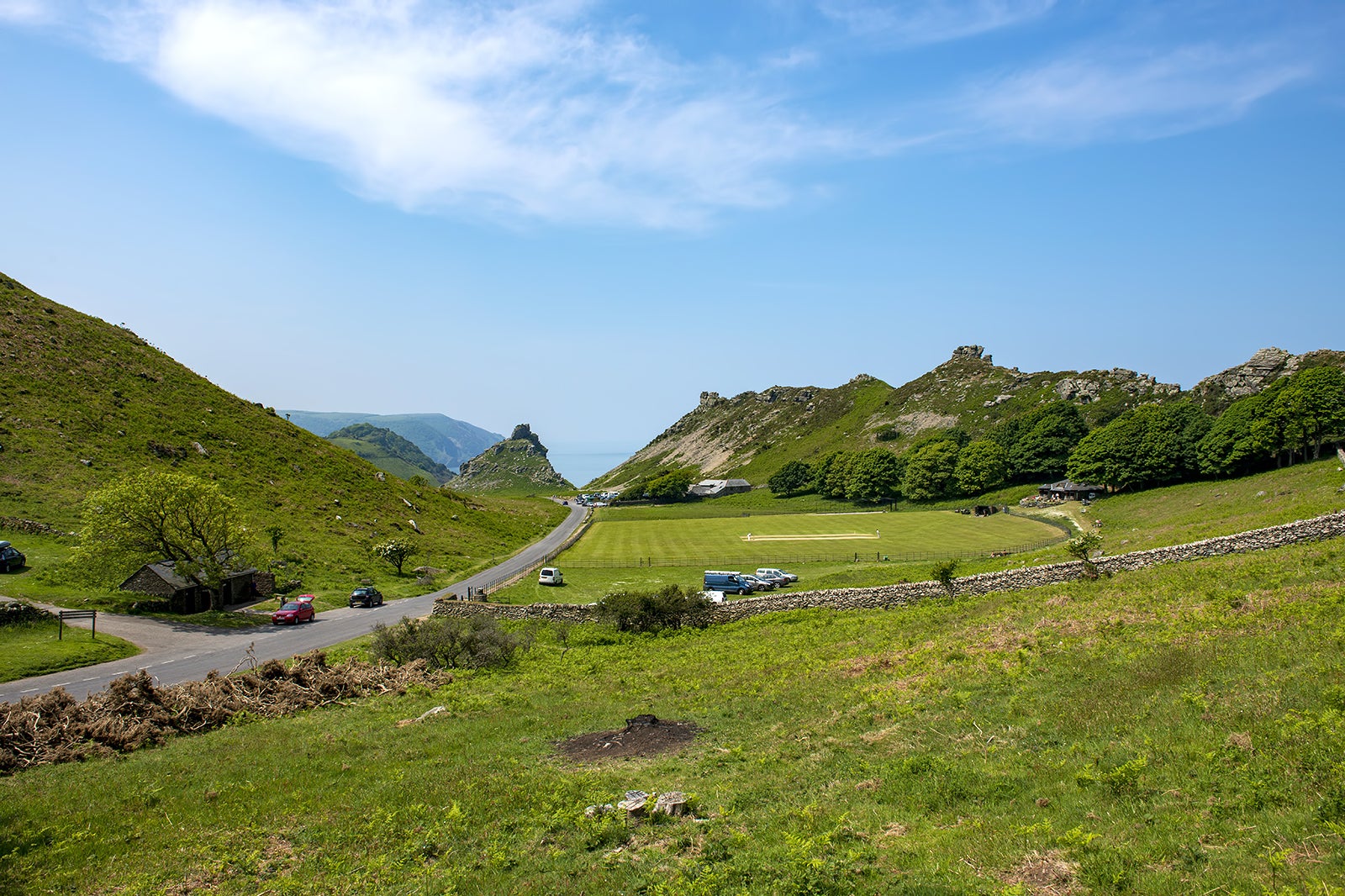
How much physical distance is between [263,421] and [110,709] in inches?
2848

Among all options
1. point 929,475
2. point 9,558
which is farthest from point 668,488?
point 9,558

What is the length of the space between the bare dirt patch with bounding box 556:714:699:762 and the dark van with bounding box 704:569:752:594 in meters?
28.4

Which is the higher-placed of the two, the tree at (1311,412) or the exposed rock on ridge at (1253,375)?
the exposed rock on ridge at (1253,375)

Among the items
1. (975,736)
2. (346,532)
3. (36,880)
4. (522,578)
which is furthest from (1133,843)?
(346,532)

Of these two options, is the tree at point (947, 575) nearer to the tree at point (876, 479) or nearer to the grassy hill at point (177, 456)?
the grassy hill at point (177, 456)

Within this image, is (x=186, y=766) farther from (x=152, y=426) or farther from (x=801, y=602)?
(x=152, y=426)

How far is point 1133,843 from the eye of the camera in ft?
29.6

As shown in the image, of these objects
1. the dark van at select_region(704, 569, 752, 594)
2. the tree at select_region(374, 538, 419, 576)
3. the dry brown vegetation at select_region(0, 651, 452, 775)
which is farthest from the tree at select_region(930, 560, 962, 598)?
the tree at select_region(374, 538, 419, 576)

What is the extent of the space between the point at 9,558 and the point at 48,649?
17630mm

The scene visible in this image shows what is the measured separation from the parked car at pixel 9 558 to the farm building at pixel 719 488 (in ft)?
467

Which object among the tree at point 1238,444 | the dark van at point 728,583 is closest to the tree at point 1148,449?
the tree at point 1238,444

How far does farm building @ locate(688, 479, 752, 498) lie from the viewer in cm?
17788

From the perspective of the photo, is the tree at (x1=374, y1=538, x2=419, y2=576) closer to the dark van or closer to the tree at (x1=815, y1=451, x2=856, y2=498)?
the dark van

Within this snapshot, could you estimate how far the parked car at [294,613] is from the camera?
4178 centimetres
